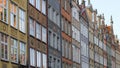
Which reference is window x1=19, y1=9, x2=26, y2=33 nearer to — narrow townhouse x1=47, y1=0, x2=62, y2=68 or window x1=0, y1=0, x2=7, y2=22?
window x1=0, y1=0, x2=7, y2=22

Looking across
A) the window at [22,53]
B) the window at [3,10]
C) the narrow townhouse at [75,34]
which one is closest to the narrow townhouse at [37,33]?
the window at [22,53]

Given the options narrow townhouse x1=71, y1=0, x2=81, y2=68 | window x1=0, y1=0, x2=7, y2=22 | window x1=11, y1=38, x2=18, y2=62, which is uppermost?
narrow townhouse x1=71, y1=0, x2=81, y2=68

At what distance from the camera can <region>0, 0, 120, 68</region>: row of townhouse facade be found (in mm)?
40938

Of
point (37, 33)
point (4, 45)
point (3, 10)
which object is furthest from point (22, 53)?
point (37, 33)

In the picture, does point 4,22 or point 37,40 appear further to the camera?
point 37,40

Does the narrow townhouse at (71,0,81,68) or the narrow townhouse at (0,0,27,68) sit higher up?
the narrow townhouse at (71,0,81,68)

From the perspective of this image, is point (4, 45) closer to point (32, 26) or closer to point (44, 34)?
point (32, 26)

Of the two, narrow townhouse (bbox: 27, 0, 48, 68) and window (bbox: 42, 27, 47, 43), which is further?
window (bbox: 42, 27, 47, 43)

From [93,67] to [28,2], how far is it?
47.0 m

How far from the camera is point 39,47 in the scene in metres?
51.8

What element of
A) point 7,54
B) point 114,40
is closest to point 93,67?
point 114,40

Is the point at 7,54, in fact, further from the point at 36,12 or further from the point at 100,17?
the point at 100,17

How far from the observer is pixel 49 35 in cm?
5775

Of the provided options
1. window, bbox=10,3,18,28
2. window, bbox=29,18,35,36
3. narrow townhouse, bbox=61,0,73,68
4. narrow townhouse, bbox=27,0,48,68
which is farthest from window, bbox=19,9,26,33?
narrow townhouse, bbox=61,0,73,68
